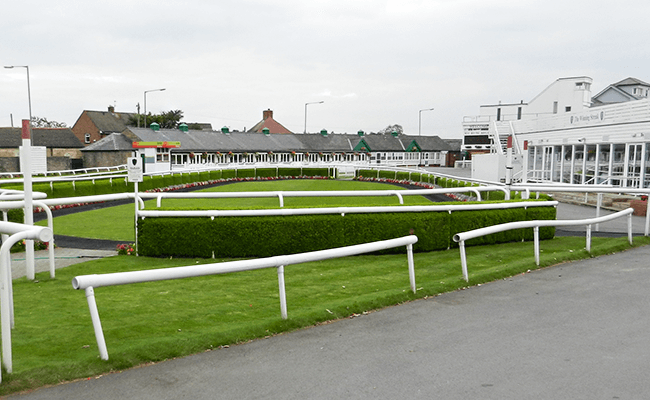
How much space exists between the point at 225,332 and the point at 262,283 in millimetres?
2049

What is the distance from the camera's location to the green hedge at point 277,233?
8.40 meters

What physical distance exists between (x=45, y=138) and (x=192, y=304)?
51665 mm

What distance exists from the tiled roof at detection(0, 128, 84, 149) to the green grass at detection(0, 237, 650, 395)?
46446mm

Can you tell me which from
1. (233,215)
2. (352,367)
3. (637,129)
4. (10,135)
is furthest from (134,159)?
(10,135)

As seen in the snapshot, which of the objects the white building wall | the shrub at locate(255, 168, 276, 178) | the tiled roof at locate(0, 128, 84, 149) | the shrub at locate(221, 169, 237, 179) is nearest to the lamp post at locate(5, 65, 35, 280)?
the shrub at locate(221, 169, 237, 179)

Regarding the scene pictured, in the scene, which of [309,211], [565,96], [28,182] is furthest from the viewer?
[565,96]

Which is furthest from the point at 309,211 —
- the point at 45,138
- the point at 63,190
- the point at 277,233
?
the point at 45,138

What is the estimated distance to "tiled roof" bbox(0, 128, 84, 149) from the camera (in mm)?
47656

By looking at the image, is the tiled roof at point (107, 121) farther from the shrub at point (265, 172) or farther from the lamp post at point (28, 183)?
the lamp post at point (28, 183)

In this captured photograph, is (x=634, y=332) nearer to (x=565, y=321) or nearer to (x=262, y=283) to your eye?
(x=565, y=321)

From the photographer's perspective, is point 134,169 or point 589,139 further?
point 589,139

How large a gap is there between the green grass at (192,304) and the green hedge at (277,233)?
38cm

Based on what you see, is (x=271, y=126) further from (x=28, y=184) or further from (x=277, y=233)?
(x=28, y=184)

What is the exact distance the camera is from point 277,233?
8508mm
